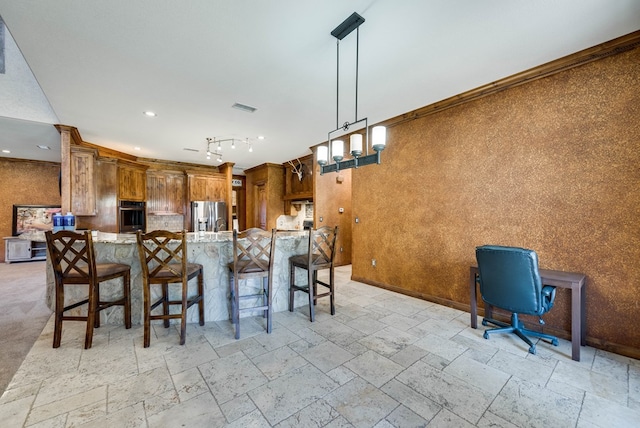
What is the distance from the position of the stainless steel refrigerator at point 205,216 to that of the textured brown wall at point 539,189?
16.8 feet

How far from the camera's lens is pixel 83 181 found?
15.5 ft

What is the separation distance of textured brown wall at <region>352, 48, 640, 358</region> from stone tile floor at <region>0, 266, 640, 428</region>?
72 centimetres

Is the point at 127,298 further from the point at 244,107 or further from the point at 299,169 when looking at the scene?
the point at 299,169

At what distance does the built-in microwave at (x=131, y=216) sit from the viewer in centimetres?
565

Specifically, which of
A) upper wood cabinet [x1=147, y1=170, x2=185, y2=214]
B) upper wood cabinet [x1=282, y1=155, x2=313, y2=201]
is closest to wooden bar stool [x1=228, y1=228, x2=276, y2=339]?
upper wood cabinet [x1=282, y1=155, x2=313, y2=201]

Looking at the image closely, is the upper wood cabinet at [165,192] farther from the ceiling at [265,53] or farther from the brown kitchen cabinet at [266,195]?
the ceiling at [265,53]

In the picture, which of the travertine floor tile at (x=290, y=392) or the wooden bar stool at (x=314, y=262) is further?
the wooden bar stool at (x=314, y=262)

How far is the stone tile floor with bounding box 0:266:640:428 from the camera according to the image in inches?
63.4

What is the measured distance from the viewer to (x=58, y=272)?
7.87ft

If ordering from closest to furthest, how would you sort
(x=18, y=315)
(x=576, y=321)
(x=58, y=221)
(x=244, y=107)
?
(x=576, y=321) → (x=18, y=315) → (x=244, y=107) → (x=58, y=221)

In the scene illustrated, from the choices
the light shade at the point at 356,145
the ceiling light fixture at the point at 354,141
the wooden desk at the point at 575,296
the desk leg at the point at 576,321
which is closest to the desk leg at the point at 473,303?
the wooden desk at the point at 575,296

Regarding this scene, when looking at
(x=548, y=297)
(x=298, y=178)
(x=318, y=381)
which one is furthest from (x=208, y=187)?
(x=548, y=297)

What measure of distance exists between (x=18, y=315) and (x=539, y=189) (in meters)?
6.13

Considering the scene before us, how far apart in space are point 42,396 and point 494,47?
14.5 ft
